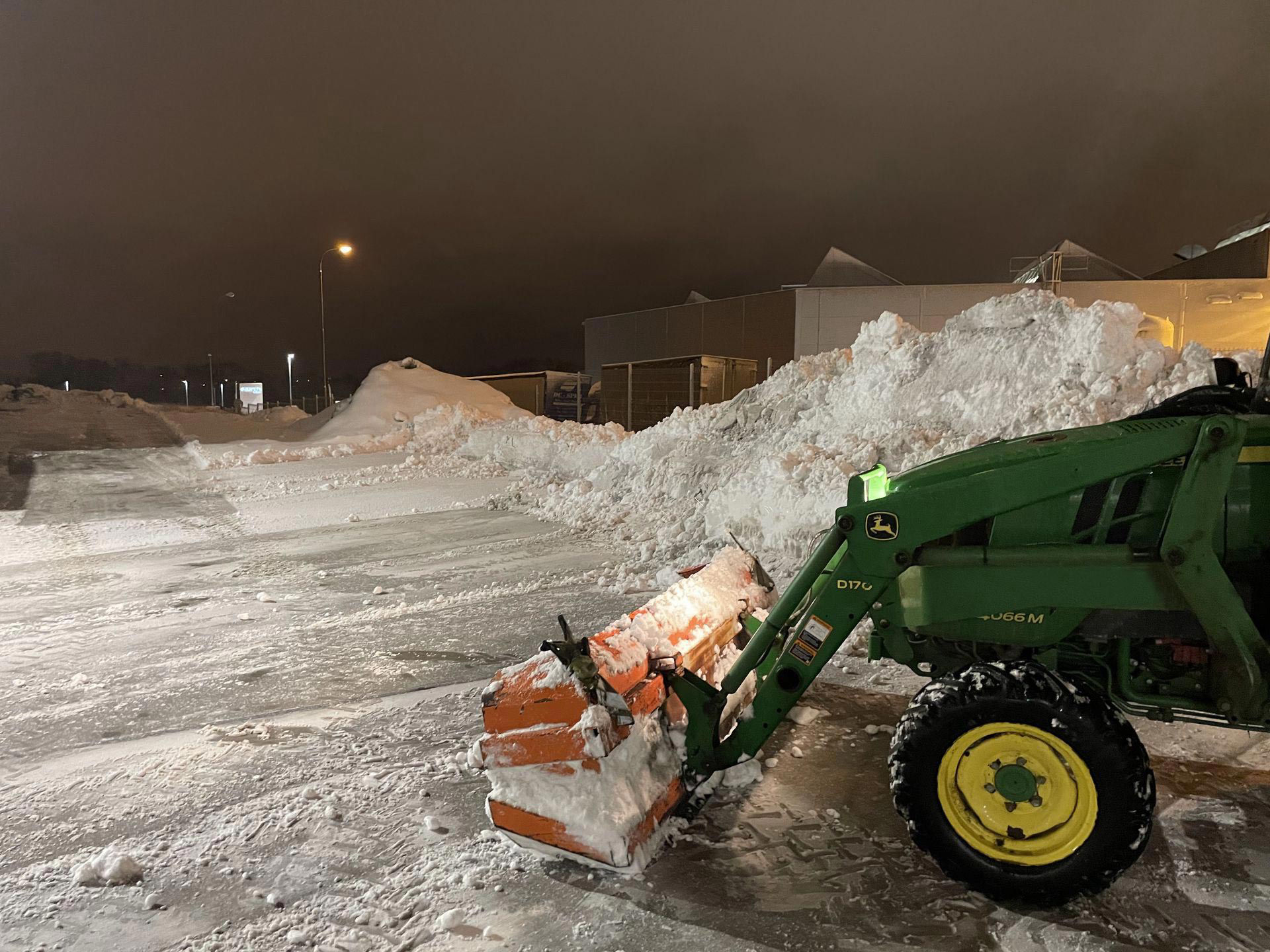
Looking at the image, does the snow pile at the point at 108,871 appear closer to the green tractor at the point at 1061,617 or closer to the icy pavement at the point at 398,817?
the icy pavement at the point at 398,817

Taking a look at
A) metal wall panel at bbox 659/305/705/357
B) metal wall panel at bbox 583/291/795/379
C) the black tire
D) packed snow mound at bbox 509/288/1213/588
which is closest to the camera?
the black tire

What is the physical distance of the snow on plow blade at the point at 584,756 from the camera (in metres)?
2.91

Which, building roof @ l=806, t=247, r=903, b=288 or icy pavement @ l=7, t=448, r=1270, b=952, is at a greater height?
building roof @ l=806, t=247, r=903, b=288

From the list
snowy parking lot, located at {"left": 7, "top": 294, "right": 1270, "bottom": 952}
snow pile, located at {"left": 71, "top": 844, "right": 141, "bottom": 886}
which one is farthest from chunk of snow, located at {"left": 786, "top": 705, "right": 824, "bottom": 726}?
snow pile, located at {"left": 71, "top": 844, "right": 141, "bottom": 886}

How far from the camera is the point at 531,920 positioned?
2.72 m

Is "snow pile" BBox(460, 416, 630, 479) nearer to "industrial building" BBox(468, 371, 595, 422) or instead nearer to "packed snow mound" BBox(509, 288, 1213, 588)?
"packed snow mound" BBox(509, 288, 1213, 588)

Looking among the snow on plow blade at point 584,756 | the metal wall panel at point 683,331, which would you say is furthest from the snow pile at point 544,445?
the metal wall panel at point 683,331

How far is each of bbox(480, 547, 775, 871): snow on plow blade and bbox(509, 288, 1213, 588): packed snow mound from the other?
3.90 m

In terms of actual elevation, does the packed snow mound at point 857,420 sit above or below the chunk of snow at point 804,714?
above

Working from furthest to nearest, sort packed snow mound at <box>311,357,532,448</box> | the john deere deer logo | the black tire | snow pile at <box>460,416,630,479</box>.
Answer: packed snow mound at <box>311,357,532,448</box> < snow pile at <box>460,416,630,479</box> < the john deere deer logo < the black tire

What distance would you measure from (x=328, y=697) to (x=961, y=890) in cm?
358

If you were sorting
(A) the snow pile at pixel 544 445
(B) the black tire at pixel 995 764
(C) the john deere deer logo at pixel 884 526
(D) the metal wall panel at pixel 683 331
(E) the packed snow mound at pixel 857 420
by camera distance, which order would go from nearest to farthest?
(B) the black tire at pixel 995 764, (C) the john deere deer logo at pixel 884 526, (E) the packed snow mound at pixel 857 420, (A) the snow pile at pixel 544 445, (D) the metal wall panel at pixel 683 331

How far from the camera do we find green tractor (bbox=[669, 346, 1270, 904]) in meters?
2.70

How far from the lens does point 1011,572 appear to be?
2875mm
